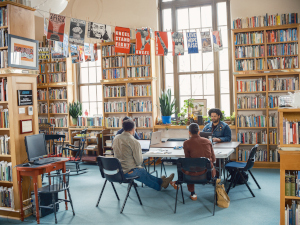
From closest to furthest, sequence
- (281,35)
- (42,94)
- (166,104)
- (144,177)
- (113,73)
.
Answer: (144,177), (281,35), (166,104), (113,73), (42,94)

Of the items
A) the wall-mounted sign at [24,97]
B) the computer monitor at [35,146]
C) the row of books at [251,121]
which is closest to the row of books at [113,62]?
the row of books at [251,121]

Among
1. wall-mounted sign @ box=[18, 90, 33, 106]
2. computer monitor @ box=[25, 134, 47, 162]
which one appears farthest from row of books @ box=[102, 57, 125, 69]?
computer monitor @ box=[25, 134, 47, 162]

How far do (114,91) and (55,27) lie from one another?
3.25 meters

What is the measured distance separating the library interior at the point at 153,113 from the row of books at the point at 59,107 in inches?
2.0

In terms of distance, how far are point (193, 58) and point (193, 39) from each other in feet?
4.48

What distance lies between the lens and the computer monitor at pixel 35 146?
15.2 feet

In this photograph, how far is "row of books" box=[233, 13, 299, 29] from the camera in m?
7.14

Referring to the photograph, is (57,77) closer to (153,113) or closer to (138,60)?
(138,60)

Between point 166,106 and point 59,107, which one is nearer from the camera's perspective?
point 166,106

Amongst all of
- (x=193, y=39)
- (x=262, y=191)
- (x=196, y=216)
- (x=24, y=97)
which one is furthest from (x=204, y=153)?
(x=193, y=39)

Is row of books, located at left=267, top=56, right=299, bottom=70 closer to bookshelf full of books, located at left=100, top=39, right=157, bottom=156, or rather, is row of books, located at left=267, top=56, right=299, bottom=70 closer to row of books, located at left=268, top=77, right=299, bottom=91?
row of books, located at left=268, top=77, right=299, bottom=91

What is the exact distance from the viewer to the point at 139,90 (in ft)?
27.9

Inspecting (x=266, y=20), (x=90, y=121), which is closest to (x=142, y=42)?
(x=266, y=20)

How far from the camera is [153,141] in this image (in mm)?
6438
